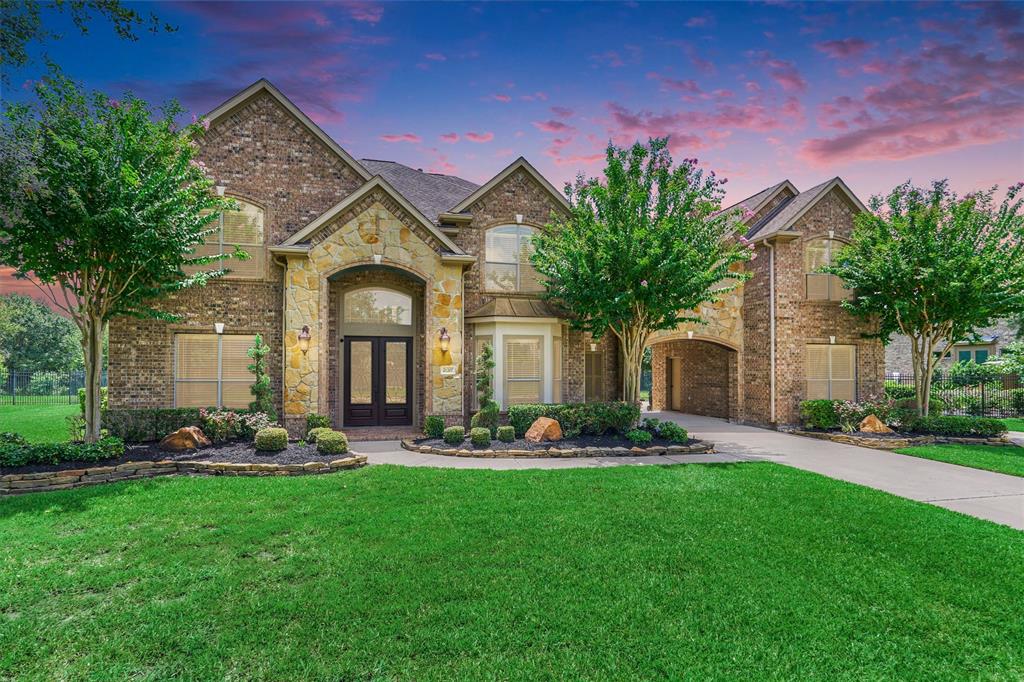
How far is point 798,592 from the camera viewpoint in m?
4.41

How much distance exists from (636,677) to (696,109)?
11.3m

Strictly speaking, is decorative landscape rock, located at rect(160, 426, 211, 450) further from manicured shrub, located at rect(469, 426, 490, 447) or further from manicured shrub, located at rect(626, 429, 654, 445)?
manicured shrub, located at rect(626, 429, 654, 445)

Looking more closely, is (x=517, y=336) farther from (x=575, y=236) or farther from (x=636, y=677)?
(x=636, y=677)

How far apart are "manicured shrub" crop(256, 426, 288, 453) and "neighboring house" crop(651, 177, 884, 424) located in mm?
11247

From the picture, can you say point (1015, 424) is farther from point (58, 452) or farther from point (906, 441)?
point (58, 452)

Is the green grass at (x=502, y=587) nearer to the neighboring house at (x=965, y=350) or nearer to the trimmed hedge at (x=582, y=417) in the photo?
the trimmed hedge at (x=582, y=417)

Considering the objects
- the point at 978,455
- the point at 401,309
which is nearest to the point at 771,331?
the point at 978,455

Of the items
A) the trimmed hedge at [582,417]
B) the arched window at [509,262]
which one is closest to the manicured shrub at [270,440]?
the trimmed hedge at [582,417]

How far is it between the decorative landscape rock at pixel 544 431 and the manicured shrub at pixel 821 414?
7.78 m

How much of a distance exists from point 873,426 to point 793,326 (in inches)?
137

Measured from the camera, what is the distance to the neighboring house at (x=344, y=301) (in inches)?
474

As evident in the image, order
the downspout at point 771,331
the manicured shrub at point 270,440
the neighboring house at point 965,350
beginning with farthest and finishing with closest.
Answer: the neighboring house at point 965,350, the downspout at point 771,331, the manicured shrub at point 270,440

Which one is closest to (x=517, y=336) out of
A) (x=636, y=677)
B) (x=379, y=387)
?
(x=379, y=387)

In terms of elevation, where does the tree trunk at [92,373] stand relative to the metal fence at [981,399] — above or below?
above
